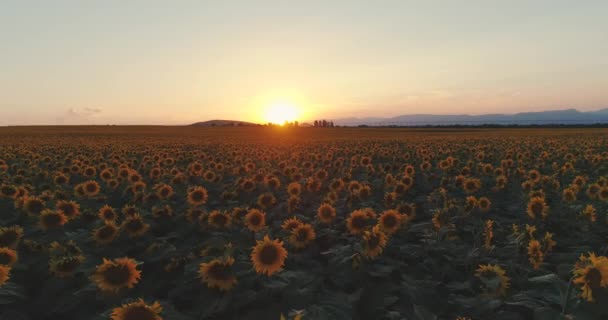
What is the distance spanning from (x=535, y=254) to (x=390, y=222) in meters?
1.78

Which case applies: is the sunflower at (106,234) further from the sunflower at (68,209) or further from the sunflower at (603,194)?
the sunflower at (603,194)

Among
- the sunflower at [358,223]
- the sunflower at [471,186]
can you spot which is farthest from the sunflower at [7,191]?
the sunflower at [471,186]

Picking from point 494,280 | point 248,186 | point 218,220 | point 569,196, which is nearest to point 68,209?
point 218,220

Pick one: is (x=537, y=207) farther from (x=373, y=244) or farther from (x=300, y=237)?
(x=300, y=237)

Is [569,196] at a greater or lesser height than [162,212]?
greater

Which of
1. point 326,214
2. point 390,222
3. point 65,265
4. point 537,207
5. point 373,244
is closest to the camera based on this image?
point 65,265

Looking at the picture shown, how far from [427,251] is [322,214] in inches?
68.4

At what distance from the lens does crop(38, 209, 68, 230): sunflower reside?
5.79m

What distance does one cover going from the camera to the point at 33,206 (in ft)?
20.9

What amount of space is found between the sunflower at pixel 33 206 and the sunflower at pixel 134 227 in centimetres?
198

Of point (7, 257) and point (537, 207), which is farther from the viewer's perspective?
point (537, 207)

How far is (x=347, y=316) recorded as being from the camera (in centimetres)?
322

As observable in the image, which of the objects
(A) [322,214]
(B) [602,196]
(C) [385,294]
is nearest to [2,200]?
(A) [322,214]

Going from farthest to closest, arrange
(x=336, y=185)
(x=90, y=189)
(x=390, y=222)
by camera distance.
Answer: (x=336, y=185) → (x=90, y=189) → (x=390, y=222)
